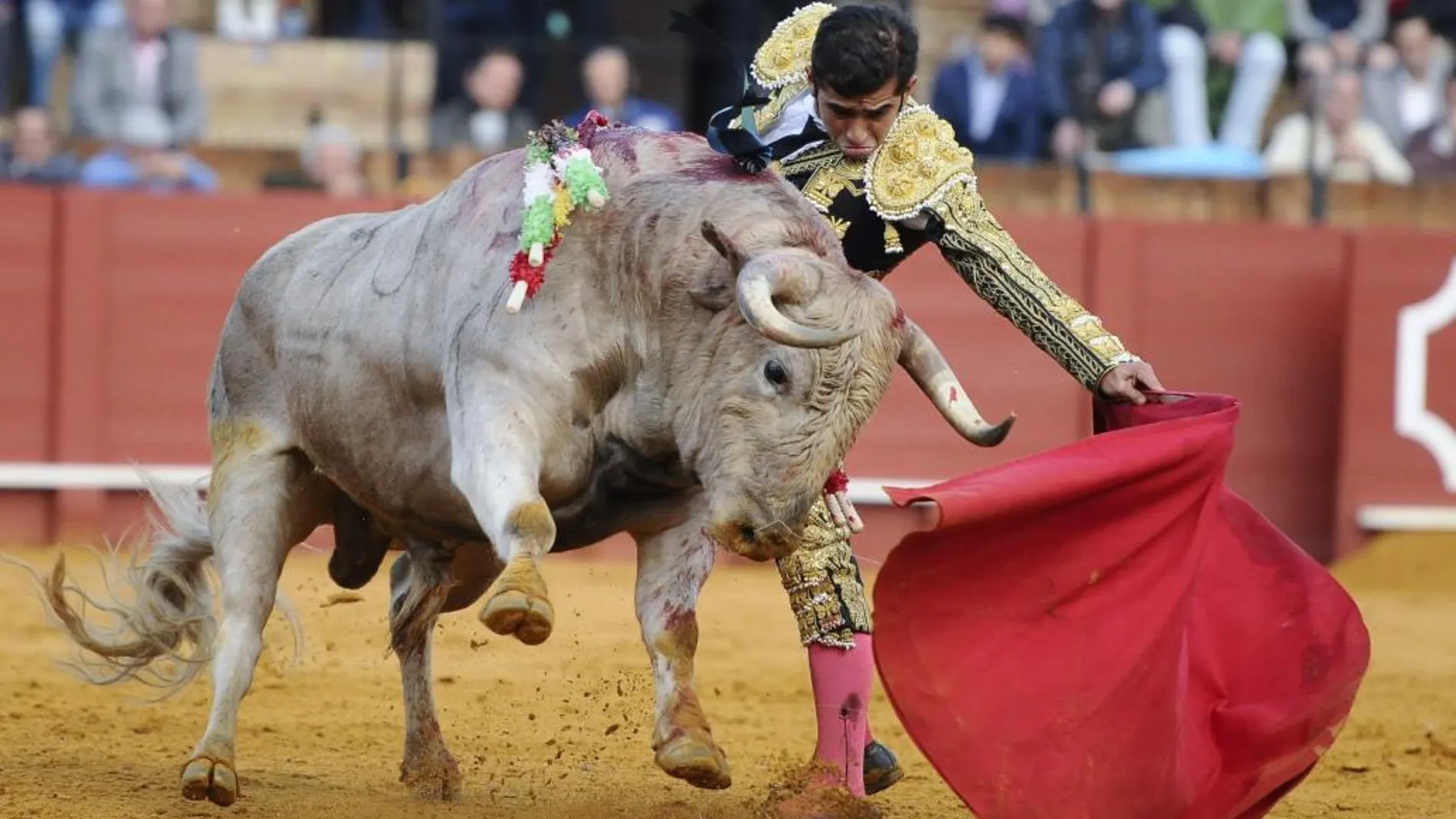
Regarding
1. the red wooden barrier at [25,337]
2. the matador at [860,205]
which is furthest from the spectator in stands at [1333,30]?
the matador at [860,205]

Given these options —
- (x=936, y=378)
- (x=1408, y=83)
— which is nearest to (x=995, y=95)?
(x=1408, y=83)

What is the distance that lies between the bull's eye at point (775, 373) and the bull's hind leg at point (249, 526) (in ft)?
4.50

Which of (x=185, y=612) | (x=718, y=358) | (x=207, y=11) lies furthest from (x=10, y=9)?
(x=718, y=358)

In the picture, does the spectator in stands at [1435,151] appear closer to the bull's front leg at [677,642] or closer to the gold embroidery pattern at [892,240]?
the gold embroidery pattern at [892,240]

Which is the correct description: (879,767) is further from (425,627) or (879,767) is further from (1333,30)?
(1333,30)

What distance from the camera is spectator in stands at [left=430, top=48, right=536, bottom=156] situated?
31.7 ft

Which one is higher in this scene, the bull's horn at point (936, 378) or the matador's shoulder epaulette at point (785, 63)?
the matador's shoulder epaulette at point (785, 63)

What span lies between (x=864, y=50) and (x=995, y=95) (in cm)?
596

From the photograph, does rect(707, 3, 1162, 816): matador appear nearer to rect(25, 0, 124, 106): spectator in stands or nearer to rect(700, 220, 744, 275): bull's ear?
rect(700, 220, 744, 275): bull's ear

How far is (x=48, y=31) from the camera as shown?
9.34 meters

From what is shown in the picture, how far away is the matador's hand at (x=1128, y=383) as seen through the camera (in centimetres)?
421

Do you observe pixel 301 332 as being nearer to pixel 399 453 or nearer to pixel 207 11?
pixel 399 453

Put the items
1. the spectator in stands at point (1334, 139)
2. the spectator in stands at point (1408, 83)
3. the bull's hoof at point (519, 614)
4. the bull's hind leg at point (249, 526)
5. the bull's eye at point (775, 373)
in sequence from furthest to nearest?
1. the spectator in stands at point (1408, 83)
2. the spectator in stands at point (1334, 139)
3. the bull's hind leg at point (249, 526)
4. the bull's eye at point (775, 373)
5. the bull's hoof at point (519, 614)

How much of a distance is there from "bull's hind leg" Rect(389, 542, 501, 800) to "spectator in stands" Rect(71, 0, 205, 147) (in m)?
4.90
